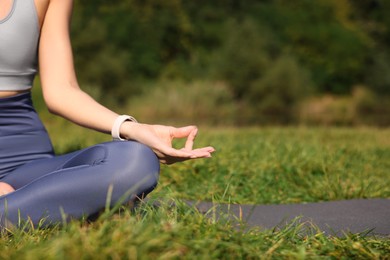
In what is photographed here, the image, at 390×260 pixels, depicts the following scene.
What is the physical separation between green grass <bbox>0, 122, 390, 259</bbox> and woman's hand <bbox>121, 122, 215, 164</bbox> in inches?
5.7

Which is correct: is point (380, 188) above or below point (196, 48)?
above

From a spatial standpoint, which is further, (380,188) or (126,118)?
(380,188)

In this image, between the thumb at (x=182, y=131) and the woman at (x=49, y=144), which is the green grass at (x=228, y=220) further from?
the thumb at (x=182, y=131)

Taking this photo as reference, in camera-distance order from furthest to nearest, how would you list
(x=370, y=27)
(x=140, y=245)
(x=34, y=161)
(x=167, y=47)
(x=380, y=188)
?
1. (x=370, y=27)
2. (x=167, y=47)
3. (x=380, y=188)
4. (x=34, y=161)
5. (x=140, y=245)

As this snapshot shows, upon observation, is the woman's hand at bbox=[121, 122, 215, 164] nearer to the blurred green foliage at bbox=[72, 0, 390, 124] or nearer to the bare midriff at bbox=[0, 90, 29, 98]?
the bare midriff at bbox=[0, 90, 29, 98]

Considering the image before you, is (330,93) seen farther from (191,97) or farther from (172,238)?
(172,238)

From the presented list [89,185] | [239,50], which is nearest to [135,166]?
[89,185]

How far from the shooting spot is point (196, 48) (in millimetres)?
17609

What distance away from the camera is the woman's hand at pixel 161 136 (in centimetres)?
164

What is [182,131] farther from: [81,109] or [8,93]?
[8,93]

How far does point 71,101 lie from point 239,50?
40.8ft

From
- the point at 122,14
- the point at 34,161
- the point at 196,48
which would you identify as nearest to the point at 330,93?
the point at 196,48

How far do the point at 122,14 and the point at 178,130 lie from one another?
548 inches

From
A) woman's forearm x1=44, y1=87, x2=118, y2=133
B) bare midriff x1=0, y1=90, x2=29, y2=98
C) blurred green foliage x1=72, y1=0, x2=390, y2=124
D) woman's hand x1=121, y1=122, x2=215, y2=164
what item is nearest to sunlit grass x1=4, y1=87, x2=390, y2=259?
woman's hand x1=121, y1=122, x2=215, y2=164
